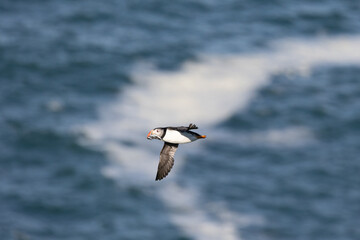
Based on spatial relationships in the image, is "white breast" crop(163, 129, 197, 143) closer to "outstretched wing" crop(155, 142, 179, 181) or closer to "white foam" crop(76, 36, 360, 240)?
"outstretched wing" crop(155, 142, 179, 181)

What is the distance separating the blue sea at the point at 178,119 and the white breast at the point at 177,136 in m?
95.7

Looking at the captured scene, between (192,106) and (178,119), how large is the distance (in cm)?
855

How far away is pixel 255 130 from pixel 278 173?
41.0 ft

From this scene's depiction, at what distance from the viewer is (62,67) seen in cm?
15112

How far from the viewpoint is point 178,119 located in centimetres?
13212

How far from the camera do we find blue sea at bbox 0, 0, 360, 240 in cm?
12375

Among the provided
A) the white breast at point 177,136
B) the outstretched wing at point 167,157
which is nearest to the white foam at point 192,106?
the outstretched wing at point 167,157

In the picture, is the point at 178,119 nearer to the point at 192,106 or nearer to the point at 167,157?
the point at 192,106

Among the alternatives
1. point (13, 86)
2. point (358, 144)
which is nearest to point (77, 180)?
point (13, 86)

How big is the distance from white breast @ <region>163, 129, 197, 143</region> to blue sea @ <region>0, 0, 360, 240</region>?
95709mm

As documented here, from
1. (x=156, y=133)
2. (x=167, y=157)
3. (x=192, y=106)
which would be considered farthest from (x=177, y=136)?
(x=192, y=106)

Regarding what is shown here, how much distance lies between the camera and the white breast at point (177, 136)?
2170 cm

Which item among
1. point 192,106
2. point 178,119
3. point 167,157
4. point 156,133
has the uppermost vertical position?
point 192,106

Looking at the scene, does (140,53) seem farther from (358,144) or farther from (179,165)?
(358,144)
